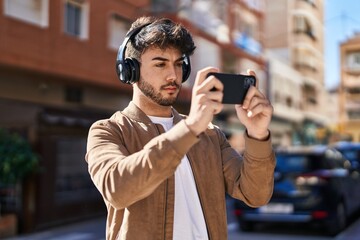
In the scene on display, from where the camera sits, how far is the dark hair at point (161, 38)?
1.83 meters

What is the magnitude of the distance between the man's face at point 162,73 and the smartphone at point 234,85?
0.24 metres

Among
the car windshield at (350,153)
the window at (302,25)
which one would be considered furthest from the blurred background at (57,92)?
the window at (302,25)

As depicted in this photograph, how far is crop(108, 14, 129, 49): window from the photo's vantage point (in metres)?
14.4

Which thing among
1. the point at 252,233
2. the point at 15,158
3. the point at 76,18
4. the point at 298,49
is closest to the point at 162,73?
Answer: the point at 252,233

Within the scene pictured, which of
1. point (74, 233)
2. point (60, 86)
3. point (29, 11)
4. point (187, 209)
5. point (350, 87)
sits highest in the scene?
point (350, 87)

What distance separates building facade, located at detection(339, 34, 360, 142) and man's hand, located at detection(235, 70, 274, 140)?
4687 cm

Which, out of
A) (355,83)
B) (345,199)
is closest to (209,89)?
(345,199)

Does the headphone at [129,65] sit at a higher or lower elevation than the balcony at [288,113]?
lower

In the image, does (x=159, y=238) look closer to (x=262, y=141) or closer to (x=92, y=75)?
(x=262, y=141)

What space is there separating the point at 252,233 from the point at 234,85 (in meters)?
8.00

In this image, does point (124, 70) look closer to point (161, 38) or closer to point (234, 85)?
point (161, 38)

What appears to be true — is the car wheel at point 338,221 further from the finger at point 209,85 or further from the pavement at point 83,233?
the finger at point 209,85

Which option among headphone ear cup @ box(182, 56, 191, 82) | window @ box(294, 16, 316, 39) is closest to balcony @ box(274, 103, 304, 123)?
window @ box(294, 16, 316, 39)

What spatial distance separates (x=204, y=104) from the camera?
1.50m
